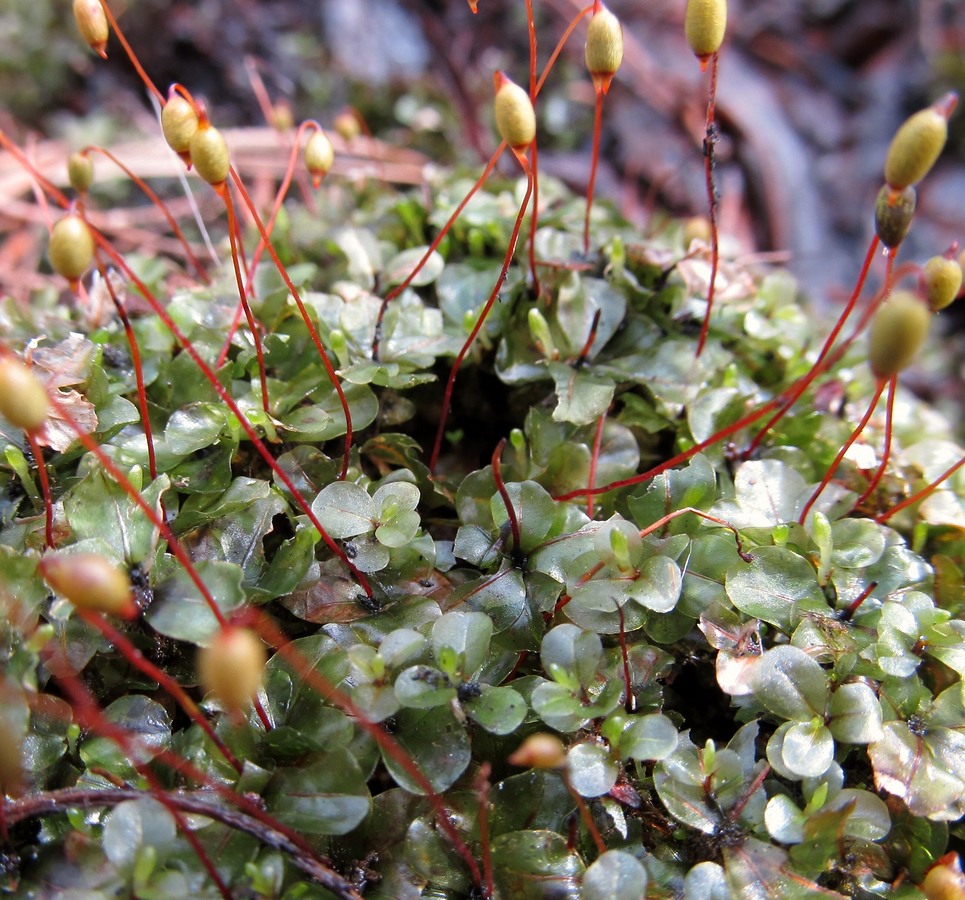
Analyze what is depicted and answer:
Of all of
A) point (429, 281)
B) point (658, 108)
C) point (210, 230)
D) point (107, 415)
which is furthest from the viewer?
point (658, 108)

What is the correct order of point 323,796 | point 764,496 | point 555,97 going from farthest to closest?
1. point 555,97
2. point 764,496
3. point 323,796

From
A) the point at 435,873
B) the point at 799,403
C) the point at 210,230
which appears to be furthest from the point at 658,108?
the point at 435,873

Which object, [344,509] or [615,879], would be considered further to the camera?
[344,509]

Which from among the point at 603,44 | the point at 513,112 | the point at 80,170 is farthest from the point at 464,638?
the point at 80,170

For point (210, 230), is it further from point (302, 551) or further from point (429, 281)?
point (302, 551)

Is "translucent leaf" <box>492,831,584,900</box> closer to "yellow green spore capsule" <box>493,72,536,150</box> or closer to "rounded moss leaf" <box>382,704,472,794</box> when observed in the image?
"rounded moss leaf" <box>382,704,472,794</box>

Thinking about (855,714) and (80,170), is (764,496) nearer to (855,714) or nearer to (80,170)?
(855,714)
